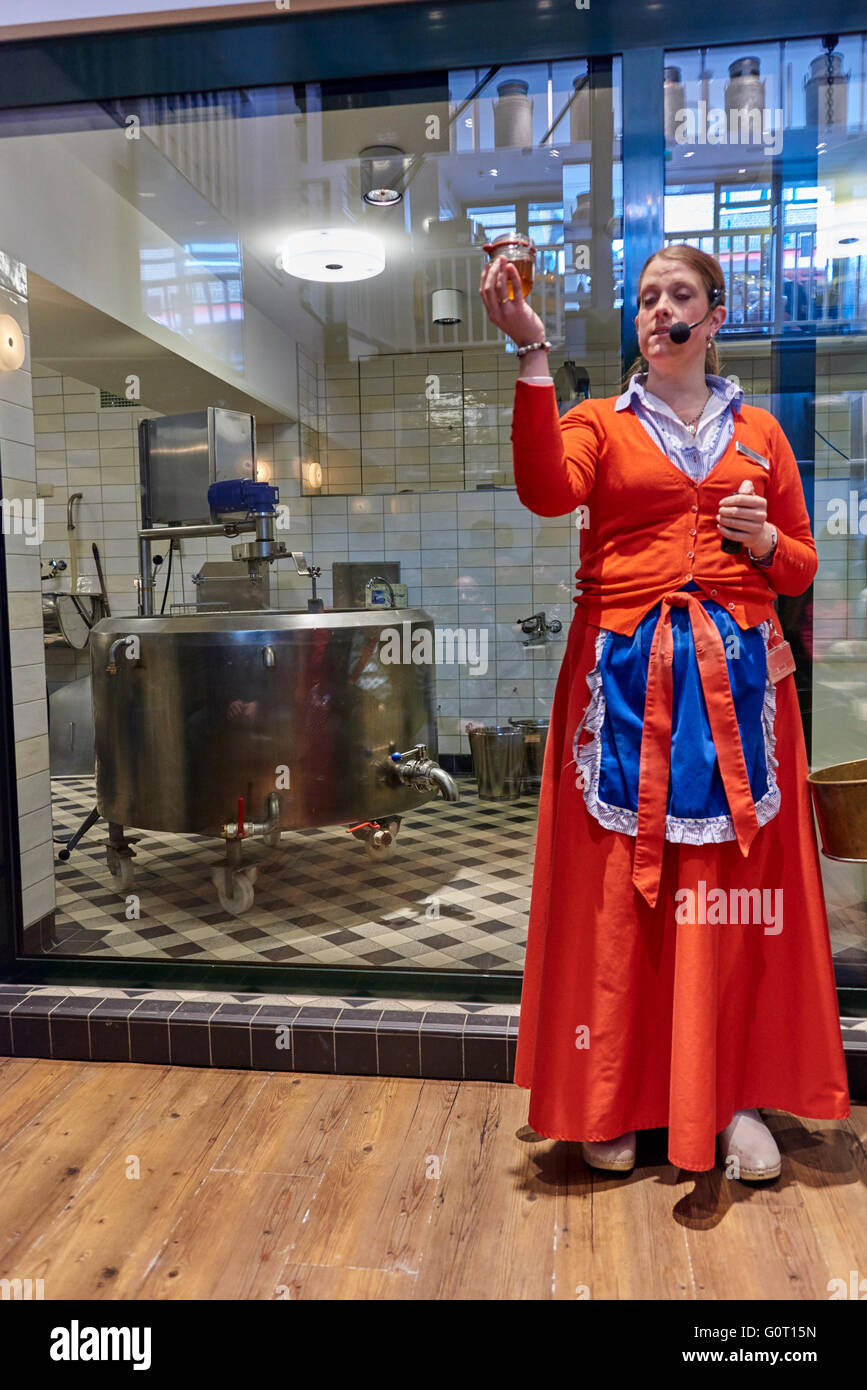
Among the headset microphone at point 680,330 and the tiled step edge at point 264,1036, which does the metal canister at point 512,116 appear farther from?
the tiled step edge at point 264,1036

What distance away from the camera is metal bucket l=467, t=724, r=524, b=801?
2.15 m

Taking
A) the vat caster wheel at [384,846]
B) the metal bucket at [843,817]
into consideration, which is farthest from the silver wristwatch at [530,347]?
the vat caster wheel at [384,846]

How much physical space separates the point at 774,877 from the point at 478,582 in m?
0.95

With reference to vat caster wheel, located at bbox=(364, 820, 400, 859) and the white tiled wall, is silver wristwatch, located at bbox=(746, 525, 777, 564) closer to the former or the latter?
vat caster wheel, located at bbox=(364, 820, 400, 859)

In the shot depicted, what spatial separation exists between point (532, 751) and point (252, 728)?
32.4 inches

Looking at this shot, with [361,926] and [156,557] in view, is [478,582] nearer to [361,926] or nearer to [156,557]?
[156,557]

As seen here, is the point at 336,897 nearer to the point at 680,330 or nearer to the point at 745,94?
the point at 680,330

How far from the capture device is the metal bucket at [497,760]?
2150 millimetres

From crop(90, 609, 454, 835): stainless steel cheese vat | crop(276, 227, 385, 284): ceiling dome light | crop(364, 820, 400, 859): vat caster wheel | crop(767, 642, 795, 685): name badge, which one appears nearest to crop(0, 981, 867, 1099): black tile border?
crop(364, 820, 400, 859): vat caster wheel

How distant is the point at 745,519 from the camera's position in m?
1.40

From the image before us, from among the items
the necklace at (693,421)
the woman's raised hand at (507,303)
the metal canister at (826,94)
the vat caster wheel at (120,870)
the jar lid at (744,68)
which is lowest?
the vat caster wheel at (120,870)

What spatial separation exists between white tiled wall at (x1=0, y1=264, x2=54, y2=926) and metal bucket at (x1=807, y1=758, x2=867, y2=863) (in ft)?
6.16

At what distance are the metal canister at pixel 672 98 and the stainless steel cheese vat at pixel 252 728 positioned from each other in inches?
53.6

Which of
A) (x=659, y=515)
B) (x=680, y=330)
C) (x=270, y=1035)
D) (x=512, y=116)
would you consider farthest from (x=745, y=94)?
(x=270, y=1035)
